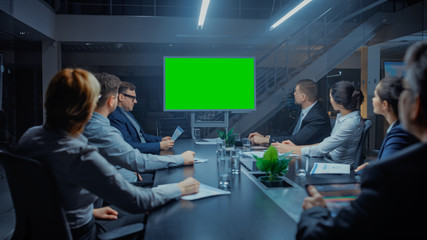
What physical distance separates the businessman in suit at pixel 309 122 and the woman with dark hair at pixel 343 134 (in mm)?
361

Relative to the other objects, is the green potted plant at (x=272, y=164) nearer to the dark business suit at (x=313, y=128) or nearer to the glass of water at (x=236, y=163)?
the glass of water at (x=236, y=163)

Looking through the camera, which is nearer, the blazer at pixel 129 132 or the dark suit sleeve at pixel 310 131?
the blazer at pixel 129 132

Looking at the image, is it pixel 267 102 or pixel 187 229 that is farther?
pixel 267 102

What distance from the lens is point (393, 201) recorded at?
64 centimetres

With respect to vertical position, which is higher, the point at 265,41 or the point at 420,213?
the point at 265,41

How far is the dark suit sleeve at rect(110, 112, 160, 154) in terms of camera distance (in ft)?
8.33

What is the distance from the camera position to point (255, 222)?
103 centimetres

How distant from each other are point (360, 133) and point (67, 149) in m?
2.16

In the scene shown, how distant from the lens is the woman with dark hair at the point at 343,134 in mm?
2488

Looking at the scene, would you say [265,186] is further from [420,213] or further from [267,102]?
[267,102]

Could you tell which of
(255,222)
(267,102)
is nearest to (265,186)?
(255,222)

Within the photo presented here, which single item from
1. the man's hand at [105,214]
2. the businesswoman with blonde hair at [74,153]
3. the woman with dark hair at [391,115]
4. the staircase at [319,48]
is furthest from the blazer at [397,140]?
the staircase at [319,48]

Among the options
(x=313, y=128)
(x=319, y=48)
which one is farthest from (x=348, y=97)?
(x=319, y=48)

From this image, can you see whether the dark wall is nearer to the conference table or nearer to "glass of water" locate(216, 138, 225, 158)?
"glass of water" locate(216, 138, 225, 158)
